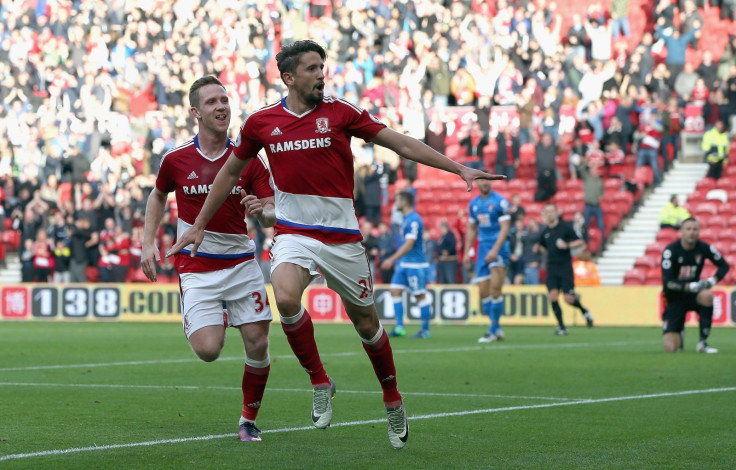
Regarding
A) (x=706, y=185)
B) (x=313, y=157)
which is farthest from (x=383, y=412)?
(x=706, y=185)

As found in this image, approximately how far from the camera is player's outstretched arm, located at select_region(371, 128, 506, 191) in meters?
7.16

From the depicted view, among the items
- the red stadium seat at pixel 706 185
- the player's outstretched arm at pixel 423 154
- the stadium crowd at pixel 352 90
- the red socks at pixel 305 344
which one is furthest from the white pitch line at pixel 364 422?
the red stadium seat at pixel 706 185

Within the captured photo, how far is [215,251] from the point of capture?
8539mm

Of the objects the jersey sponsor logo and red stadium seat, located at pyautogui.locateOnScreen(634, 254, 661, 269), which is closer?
the jersey sponsor logo

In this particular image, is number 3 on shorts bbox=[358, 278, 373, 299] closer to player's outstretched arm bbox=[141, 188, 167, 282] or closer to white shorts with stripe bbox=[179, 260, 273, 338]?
white shorts with stripe bbox=[179, 260, 273, 338]

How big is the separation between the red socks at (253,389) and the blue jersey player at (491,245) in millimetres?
10466

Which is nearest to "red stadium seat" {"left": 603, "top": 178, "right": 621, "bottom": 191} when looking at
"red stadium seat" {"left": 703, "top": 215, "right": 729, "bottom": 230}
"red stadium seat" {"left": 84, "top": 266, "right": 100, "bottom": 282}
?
"red stadium seat" {"left": 703, "top": 215, "right": 729, "bottom": 230}

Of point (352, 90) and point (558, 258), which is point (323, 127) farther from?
point (352, 90)

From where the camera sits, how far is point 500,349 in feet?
57.9

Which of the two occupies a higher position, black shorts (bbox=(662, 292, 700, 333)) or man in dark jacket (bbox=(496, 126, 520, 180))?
man in dark jacket (bbox=(496, 126, 520, 180))

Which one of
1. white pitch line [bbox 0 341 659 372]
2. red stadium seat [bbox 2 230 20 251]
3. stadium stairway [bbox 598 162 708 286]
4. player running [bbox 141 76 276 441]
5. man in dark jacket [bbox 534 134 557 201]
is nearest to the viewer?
player running [bbox 141 76 276 441]

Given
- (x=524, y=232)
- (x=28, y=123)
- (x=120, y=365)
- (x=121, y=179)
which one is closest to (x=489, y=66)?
(x=524, y=232)

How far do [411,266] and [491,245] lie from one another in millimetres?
1873

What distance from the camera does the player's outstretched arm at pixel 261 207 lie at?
25.7 feet
